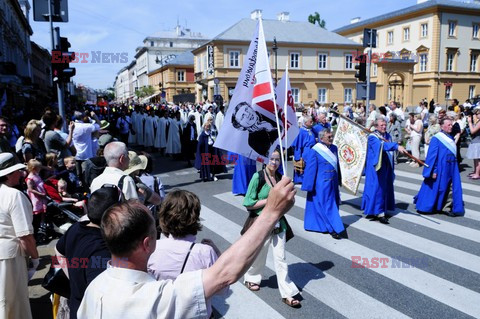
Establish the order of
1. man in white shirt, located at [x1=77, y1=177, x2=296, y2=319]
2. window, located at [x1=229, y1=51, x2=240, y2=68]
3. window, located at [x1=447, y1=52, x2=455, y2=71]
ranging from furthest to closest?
window, located at [x1=447, y1=52, x2=455, y2=71] → window, located at [x1=229, y1=51, x2=240, y2=68] → man in white shirt, located at [x1=77, y1=177, x2=296, y2=319]

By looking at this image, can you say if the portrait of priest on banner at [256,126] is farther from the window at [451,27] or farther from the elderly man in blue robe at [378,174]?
the window at [451,27]

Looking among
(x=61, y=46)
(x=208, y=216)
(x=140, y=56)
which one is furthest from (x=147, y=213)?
(x=140, y=56)

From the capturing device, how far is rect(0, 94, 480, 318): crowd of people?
5.54 ft

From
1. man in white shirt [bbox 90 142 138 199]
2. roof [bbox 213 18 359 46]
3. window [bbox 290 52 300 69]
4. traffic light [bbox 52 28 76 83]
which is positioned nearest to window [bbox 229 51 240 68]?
roof [bbox 213 18 359 46]

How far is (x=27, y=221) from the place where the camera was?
10.9 feet

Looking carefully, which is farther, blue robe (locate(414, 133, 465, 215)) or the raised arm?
blue robe (locate(414, 133, 465, 215))

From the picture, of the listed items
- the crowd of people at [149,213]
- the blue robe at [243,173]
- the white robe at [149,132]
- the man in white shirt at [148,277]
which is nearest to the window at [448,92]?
the white robe at [149,132]

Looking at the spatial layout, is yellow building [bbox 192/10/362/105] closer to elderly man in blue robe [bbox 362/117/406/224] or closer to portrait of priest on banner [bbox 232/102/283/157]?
elderly man in blue robe [bbox 362/117/406/224]

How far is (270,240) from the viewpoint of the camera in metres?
4.65

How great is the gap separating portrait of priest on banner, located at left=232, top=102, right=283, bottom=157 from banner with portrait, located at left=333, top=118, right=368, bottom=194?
12.8 feet

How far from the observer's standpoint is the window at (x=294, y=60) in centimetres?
4547

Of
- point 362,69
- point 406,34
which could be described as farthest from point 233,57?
point 362,69

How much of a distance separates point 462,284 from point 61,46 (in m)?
9.97

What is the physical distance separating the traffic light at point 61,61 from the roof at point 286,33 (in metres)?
34.3
